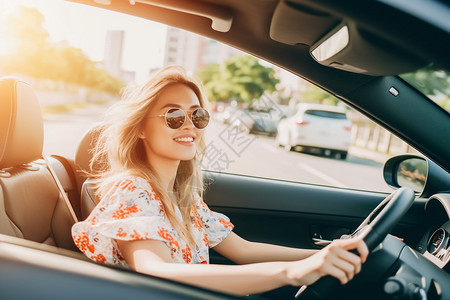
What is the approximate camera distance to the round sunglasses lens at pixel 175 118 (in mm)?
1828

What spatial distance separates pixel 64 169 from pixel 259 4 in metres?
1.62

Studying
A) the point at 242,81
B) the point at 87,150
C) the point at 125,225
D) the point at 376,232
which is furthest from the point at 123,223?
the point at 242,81

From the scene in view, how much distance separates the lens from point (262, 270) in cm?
133

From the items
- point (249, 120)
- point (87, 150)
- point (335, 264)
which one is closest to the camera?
point (335, 264)

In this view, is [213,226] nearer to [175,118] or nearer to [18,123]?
[175,118]

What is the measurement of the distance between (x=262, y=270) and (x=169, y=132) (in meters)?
0.76

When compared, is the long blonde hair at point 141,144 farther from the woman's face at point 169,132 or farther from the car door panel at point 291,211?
the car door panel at point 291,211

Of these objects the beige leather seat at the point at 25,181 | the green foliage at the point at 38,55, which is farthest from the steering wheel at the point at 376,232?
the green foliage at the point at 38,55

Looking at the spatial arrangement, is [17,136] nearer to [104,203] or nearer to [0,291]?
[104,203]

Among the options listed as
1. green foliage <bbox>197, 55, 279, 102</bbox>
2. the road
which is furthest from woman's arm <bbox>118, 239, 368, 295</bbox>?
green foliage <bbox>197, 55, 279, 102</bbox>

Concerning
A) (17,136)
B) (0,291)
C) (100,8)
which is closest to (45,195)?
(17,136)

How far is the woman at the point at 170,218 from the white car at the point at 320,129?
10.8 metres

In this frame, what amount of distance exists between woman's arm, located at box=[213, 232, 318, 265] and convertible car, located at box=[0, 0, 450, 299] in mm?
267

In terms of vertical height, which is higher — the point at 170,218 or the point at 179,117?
the point at 179,117
